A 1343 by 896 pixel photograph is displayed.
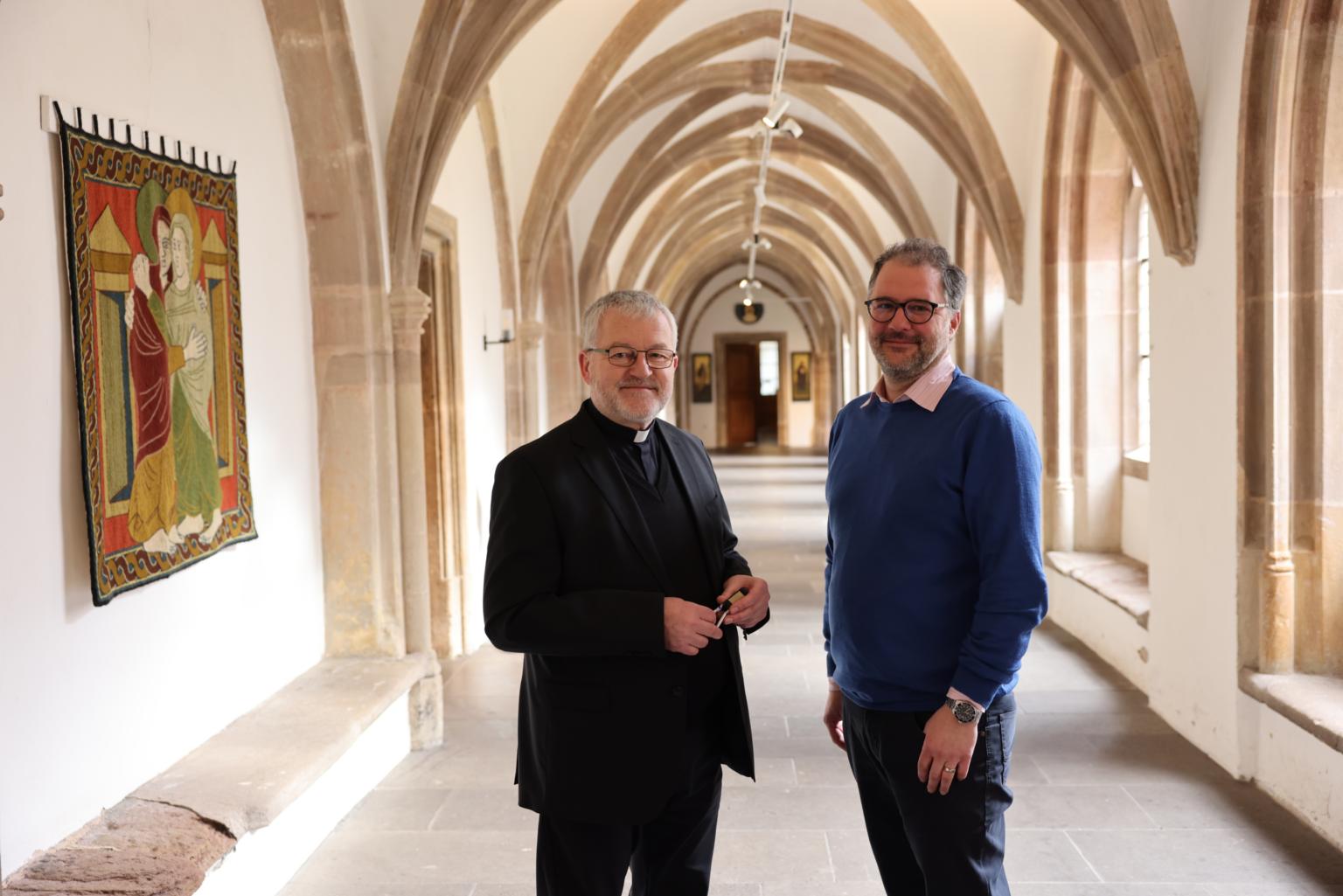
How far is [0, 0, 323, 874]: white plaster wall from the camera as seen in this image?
2732mm

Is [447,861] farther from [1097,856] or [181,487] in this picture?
[1097,856]

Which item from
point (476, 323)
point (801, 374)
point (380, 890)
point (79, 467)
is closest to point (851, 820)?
point (380, 890)

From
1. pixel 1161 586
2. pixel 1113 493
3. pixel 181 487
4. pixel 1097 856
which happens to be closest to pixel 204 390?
pixel 181 487

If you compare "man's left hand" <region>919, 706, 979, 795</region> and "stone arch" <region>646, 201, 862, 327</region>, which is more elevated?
"stone arch" <region>646, 201, 862, 327</region>

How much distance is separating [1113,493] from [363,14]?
506cm

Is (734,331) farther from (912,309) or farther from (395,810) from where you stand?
(912,309)

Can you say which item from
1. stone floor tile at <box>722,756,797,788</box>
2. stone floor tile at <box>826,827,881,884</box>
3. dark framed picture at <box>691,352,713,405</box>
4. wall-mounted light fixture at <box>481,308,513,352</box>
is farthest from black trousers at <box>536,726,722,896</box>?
dark framed picture at <box>691,352,713,405</box>

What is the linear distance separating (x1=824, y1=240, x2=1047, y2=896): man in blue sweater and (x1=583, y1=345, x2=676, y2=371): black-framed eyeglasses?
0.40 meters

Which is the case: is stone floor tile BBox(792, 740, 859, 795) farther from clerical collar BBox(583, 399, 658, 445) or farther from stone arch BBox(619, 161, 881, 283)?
stone arch BBox(619, 161, 881, 283)

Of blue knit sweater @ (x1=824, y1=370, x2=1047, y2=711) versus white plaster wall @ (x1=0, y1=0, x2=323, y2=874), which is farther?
white plaster wall @ (x1=0, y1=0, x2=323, y2=874)

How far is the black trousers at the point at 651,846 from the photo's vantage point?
213 cm

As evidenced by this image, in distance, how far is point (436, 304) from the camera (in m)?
6.76

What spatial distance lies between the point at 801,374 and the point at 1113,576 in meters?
24.4

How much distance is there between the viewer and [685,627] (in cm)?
201
